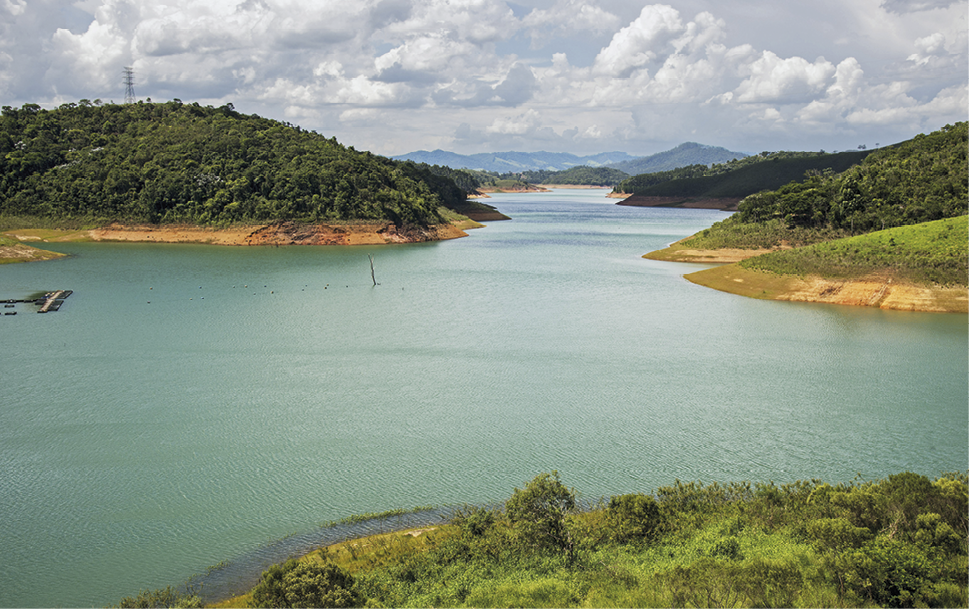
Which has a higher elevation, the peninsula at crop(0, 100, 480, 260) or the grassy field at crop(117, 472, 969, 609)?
the peninsula at crop(0, 100, 480, 260)

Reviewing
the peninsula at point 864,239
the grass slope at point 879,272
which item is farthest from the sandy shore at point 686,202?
the grass slope at point 879,272

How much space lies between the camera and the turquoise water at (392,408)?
52.5ft

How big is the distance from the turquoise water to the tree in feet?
9.67

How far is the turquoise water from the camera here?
631 inches

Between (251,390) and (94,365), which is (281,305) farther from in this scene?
(251,390)

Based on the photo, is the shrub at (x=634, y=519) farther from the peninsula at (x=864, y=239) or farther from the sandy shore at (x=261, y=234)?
the sandy shore at (x=261, y=234)

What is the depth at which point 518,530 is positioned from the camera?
1395 cm

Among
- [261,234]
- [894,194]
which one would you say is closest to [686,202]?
[894,194]

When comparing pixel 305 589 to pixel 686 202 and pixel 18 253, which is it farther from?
pixel 686 202

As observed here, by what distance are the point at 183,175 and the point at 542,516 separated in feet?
273

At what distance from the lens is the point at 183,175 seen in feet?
276

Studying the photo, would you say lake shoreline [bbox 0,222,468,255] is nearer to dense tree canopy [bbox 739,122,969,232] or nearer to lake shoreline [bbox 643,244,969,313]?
lake shoreline [bbox 643,244,969,313]

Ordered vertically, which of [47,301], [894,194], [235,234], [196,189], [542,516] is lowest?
[542,516]

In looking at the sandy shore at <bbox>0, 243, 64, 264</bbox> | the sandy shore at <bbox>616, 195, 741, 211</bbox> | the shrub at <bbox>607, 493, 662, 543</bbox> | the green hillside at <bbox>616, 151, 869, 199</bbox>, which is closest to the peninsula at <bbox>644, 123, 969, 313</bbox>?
the shrub at <bbox>607, 493, 662, 543</bbox>
